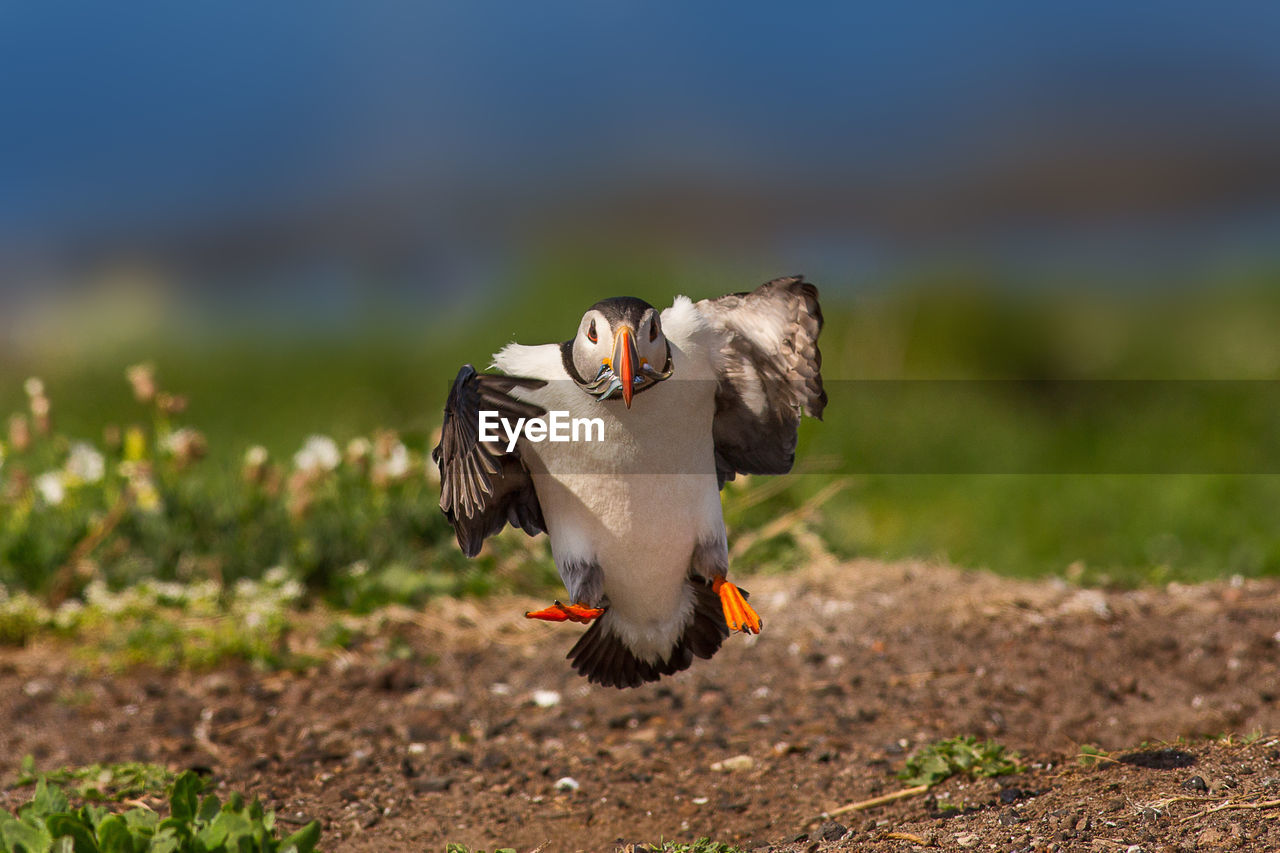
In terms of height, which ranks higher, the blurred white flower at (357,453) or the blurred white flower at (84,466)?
the blurred white flower at (357,453)

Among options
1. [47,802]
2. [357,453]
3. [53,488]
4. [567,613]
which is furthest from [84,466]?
[567,613]

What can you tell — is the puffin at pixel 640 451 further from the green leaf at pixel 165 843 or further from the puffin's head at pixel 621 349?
the green leaf at pixel 165 843

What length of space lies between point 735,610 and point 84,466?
414 cm

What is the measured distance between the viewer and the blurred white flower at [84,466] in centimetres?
609

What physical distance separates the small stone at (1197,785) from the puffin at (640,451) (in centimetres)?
129

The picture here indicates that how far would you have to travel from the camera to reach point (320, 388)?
12.1m

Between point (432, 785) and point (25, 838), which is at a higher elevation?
point (25, 838)

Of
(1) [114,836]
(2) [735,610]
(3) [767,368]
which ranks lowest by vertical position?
(1) [114,836]

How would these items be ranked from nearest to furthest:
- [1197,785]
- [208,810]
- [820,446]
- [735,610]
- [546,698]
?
[208,810] → [735,610] → [1197,785] → [546,698] → [820,446]

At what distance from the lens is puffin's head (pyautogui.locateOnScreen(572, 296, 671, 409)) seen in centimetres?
277

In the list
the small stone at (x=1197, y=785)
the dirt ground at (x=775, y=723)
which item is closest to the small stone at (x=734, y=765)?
the dirt ground at (x=775, y=723)

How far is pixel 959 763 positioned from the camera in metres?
3.79

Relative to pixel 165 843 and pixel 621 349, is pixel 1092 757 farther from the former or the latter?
pixel 165 843

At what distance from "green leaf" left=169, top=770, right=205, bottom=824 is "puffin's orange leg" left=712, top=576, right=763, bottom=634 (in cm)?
132
